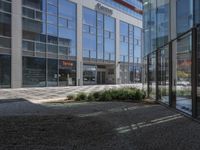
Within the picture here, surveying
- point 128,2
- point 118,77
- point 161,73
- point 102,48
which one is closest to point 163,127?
point 161,73

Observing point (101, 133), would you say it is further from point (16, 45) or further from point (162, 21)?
point (16, 45)

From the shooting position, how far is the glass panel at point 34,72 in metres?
31.6

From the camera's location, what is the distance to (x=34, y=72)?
106 ft

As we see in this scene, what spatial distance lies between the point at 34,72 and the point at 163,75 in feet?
70.4

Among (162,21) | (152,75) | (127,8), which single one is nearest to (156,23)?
(162,21)

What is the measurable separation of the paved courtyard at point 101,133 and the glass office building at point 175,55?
131cm

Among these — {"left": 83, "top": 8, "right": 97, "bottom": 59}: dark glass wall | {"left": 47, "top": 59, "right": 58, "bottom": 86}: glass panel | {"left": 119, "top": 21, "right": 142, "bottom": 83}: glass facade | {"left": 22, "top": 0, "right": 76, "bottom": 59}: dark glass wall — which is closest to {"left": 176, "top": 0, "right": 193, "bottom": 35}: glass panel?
{"left": 22, "top": 0, "right": 76, "bottom": 59}: dark glass wall

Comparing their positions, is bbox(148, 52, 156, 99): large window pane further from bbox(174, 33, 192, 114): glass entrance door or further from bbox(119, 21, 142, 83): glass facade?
bbox(119, 21, 142, 83): glass facade

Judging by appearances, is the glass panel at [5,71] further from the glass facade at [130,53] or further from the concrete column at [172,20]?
the glass facade at [130,53]

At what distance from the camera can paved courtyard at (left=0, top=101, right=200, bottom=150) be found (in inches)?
228

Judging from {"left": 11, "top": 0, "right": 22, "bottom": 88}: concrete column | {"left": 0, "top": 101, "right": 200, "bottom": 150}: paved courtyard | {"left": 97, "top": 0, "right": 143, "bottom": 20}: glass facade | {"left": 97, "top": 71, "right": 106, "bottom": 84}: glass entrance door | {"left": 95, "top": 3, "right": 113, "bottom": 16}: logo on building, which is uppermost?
{"left": 97, "top": 0, "right": 143, "bottom": 20}: glass facade

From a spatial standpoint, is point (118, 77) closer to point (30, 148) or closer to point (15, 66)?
point (15, 66)

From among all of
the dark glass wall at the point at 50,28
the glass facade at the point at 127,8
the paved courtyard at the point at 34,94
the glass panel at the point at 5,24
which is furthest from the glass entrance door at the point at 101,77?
the glass panel at the point at 5,24

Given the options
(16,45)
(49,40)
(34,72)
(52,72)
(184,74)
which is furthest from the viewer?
(52,72)
